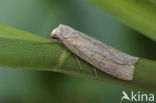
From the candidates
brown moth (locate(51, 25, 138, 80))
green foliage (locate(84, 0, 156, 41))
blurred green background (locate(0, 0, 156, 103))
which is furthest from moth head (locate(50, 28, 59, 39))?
green foliage (locate(84, 0, 156, 41))

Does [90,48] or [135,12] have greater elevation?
[135,12]

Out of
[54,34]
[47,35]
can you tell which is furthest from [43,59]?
[47,35]

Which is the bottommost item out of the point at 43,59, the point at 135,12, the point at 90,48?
the point at 90,48

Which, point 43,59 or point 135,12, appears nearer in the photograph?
point 43,59

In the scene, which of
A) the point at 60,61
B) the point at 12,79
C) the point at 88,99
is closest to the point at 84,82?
the point at 88,99

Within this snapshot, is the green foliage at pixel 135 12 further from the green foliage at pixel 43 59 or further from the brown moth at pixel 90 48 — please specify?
the brown moth at pixel 90 48

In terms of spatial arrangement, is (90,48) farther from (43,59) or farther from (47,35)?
(43,59)

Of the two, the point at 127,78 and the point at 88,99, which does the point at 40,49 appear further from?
the point at 88,99

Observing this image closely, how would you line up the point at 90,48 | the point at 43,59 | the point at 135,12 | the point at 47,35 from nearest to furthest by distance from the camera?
the point at 43,59
the point at 135,12
the point at 90,48
the point at 47,35

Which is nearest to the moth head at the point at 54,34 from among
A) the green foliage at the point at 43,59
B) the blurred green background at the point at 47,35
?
the blurred green background at the point at 47,35
